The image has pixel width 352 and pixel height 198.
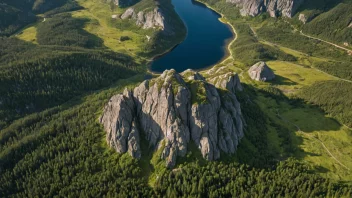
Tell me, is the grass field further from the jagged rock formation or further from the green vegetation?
the jagged rock formation

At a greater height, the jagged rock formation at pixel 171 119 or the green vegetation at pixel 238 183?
the jagged rock formation at pixel 171 119

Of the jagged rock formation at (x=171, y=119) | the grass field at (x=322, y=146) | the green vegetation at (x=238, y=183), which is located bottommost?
the grass field at (x=322, y=146)

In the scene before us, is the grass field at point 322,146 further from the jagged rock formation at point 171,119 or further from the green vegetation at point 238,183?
the jagged rock formation at point 171,119

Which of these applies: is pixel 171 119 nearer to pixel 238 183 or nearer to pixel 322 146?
pixel 238 183

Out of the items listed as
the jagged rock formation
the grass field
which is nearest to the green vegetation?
the jagged rock formation

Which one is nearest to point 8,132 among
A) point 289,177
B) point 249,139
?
point 249,139

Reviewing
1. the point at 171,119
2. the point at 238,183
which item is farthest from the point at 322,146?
the point at 171,119

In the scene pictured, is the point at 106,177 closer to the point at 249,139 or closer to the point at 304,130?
the point at 249,139

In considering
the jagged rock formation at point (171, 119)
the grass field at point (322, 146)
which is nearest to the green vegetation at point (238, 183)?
the jagged rock formation at point (171, 119)
